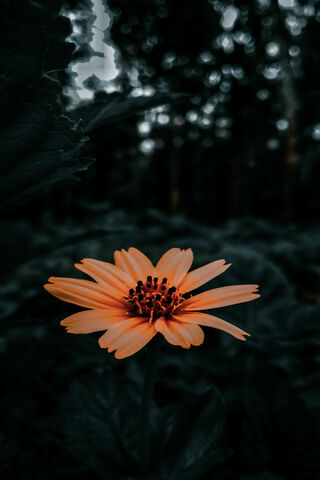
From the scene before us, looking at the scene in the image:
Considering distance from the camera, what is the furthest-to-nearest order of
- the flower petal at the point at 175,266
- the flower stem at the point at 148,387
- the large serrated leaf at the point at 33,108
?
the flower petal at the point at 175,266
the flower stem at the point at 148,387
the large serrated leaf at the point at 33,108

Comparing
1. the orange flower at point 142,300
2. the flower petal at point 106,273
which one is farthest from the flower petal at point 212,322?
the flower petal at point 106,273

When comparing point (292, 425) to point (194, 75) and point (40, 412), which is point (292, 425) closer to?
point (40, 412)

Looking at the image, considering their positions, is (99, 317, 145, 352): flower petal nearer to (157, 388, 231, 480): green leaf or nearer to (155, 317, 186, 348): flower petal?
(155, 317, 186, 348): flower petal

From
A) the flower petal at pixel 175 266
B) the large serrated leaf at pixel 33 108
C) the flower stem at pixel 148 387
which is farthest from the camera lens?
the flower petal at pixel 175 266

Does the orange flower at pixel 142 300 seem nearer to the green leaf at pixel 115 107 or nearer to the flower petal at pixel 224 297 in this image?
the flower petal at pixel 224 297

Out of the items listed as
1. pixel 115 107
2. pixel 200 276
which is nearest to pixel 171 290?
pixel 200 276

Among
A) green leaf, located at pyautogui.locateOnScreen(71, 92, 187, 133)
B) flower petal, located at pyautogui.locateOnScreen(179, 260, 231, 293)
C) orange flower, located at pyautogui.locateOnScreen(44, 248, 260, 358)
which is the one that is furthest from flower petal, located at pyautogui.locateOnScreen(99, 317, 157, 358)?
green leaf, located at pyautogui.locateOnScreen(71, 92, 187, 133)
